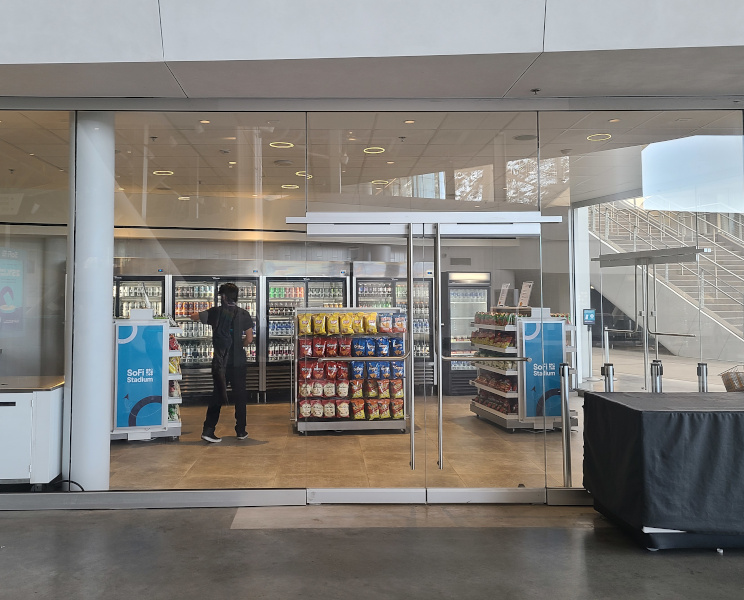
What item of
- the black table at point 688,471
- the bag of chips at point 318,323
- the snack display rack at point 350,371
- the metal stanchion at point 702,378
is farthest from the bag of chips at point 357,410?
the metal stanchion at point 702,378

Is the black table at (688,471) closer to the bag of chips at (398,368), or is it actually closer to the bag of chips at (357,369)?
the bag of chips at (398,368)

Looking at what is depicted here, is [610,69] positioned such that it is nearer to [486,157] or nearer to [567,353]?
[486,157]

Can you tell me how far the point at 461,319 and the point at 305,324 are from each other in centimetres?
127

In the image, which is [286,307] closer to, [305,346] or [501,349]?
[305,346]

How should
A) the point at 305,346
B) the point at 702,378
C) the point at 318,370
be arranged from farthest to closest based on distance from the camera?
the point at 318,370 < the point at 305,346 < the point at 702,378

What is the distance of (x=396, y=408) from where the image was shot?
5160mm

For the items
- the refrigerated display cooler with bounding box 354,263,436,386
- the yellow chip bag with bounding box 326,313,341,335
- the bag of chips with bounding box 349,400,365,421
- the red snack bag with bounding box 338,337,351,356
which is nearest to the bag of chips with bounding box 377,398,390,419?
the bag of chips with bounding box 349,400,365,421

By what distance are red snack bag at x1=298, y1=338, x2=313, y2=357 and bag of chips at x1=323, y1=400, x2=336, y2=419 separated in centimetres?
45

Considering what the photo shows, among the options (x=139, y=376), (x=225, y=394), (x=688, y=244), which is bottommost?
(x=225, y=394)

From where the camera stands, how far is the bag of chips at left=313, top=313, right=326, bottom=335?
17.1 ft

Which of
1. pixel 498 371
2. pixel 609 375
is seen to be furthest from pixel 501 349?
pixel 609 375

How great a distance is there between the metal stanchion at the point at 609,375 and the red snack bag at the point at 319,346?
228cm

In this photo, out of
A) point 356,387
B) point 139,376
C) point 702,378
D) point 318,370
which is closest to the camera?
point 702,378

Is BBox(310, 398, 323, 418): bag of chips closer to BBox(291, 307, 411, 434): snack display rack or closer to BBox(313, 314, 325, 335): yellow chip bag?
BBox(291, 307, 411, 434): snack display rack
